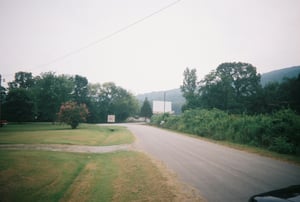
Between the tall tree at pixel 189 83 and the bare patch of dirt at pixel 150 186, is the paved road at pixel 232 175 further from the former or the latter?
the tall tree at pixel 189 83

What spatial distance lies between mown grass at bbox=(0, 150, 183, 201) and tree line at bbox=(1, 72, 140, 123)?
32.2 metres

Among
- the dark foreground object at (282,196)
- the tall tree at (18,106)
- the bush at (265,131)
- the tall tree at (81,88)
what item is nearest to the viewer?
the dark foreground object at (282,196)

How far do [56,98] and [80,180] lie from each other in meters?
47.6

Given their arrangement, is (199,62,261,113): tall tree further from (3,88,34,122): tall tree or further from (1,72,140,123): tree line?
(3,88,34,122): tall tree

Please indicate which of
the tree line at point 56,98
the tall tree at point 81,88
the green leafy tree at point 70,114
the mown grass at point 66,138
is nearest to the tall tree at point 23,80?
the tree line at point 56,98

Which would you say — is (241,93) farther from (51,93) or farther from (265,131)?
(51,93)

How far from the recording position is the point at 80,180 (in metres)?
6.89

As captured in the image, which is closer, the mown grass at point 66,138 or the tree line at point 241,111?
the tree line at point 241,111

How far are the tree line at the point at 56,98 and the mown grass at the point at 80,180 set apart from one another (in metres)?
32.2

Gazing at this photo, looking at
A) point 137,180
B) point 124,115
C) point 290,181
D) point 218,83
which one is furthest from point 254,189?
point 124,115

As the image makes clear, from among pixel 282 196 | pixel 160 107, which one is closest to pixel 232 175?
pixel 282 196

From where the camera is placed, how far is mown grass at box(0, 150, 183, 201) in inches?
218

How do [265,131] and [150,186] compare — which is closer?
[150,186]

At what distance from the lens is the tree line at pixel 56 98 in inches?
1919
